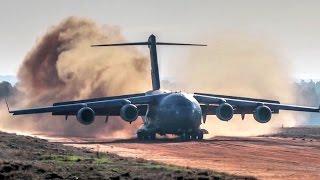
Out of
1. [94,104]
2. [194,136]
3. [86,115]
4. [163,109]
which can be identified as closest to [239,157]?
[163,109]

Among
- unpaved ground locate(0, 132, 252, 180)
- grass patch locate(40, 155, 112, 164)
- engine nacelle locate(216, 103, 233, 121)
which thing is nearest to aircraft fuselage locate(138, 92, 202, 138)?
engine nacelle locate(216, 103, 233, 121)

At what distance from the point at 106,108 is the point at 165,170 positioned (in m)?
26.0

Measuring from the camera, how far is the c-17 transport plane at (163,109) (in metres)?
47.5

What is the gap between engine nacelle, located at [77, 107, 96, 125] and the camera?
47394 mm

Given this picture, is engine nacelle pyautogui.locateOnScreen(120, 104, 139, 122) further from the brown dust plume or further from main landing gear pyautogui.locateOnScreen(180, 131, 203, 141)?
the brown dust plume

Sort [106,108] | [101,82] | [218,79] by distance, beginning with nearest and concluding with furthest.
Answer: [106,108], [101,82], [218,79]

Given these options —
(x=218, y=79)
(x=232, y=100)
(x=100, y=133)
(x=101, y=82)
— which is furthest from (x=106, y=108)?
(x=218, y=79)

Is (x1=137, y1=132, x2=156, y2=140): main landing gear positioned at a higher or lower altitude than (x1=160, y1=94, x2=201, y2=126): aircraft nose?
lower

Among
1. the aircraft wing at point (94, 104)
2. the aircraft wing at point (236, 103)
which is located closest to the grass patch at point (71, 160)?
the aircraft wing at point (94, 104)

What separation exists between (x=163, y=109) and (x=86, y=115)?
19.2ft

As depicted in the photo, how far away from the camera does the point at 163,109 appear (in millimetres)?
47812

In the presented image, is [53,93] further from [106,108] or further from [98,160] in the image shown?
[98,160]

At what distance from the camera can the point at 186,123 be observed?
4766 centimetres

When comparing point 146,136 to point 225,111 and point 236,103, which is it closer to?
point 225,111
